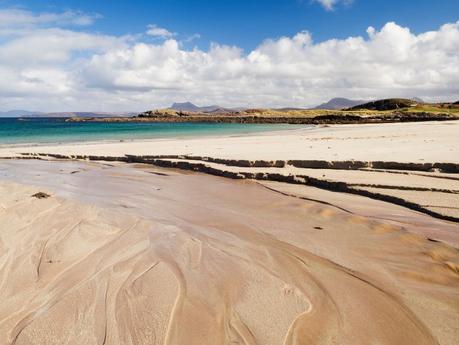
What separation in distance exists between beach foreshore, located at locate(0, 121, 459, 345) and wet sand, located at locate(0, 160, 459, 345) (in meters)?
0.02

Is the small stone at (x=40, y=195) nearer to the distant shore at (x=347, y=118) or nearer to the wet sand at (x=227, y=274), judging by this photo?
the wet sand at (x=227, y=274)

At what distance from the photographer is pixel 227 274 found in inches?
A: 178

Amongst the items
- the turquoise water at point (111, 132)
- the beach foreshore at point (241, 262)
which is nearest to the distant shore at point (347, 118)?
the turquoise water at point (111, 132)

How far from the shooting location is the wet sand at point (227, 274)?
332 cm

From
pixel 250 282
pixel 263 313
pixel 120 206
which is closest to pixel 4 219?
pixel 120 206

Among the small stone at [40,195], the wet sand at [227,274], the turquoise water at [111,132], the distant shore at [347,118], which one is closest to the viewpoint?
the wet sand at [227,274]

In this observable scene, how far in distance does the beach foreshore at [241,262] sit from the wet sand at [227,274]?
0.02 m

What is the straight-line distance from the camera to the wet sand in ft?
10.9

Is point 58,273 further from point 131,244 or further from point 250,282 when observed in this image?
point 250,282

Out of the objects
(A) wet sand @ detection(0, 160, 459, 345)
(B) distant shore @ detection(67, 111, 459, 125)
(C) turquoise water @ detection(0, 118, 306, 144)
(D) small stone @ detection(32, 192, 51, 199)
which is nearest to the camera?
(A) wet sand @ detection(0, 160, 459, 345)

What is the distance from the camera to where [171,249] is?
544cm

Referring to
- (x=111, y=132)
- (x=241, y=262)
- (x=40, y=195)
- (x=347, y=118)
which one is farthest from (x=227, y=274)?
(x=347, y=118)

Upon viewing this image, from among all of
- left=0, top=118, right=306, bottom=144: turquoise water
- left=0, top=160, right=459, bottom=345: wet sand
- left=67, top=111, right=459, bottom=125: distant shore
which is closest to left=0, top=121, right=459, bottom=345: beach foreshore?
left=0, top=160, right=459, bottom=345: wet sand

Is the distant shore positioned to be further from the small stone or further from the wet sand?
the small stone
